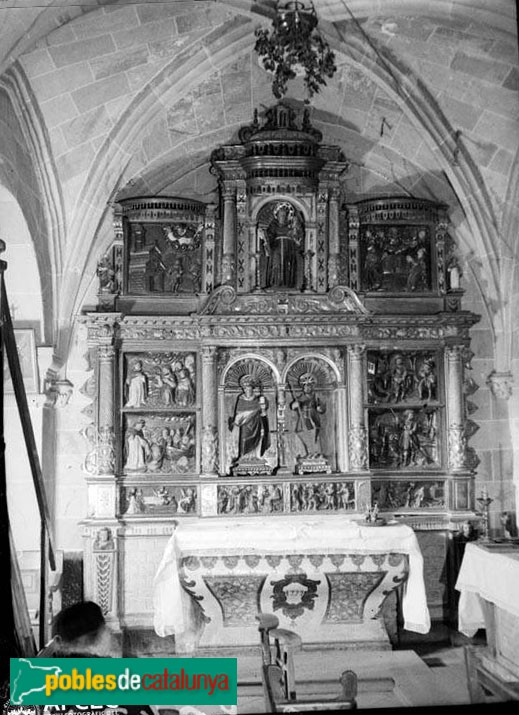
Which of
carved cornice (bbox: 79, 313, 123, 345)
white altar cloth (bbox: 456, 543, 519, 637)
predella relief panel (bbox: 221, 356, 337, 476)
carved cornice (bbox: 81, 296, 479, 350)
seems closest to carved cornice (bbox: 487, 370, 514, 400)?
carved cornice (bbox: 81, 296, 479, 350)

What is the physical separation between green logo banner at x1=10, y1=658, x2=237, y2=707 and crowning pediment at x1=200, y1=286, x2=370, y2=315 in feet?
16.0

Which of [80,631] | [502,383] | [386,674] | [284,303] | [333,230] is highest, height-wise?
[333,230]

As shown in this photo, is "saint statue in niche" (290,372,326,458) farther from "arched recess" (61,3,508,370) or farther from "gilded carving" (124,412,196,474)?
"arched recess" (61,3,508,370)

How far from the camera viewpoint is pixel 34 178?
836cm

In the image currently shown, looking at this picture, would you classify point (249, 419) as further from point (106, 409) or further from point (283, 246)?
point (283, 246)

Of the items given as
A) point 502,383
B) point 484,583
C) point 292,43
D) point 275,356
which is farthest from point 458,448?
point 292,43

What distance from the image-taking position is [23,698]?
13.3 feet

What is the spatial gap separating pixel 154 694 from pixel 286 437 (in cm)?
467

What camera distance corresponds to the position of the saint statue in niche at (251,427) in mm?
8531

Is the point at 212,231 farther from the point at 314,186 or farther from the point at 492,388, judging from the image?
the point at 492,388

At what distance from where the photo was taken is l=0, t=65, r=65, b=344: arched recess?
7.73 m

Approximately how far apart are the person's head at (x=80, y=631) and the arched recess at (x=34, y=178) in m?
5.24

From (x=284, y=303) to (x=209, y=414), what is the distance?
1.50m

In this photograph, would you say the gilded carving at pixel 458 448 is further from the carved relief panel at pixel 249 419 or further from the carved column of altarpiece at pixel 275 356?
the carved relief panel at pixel 249 419
